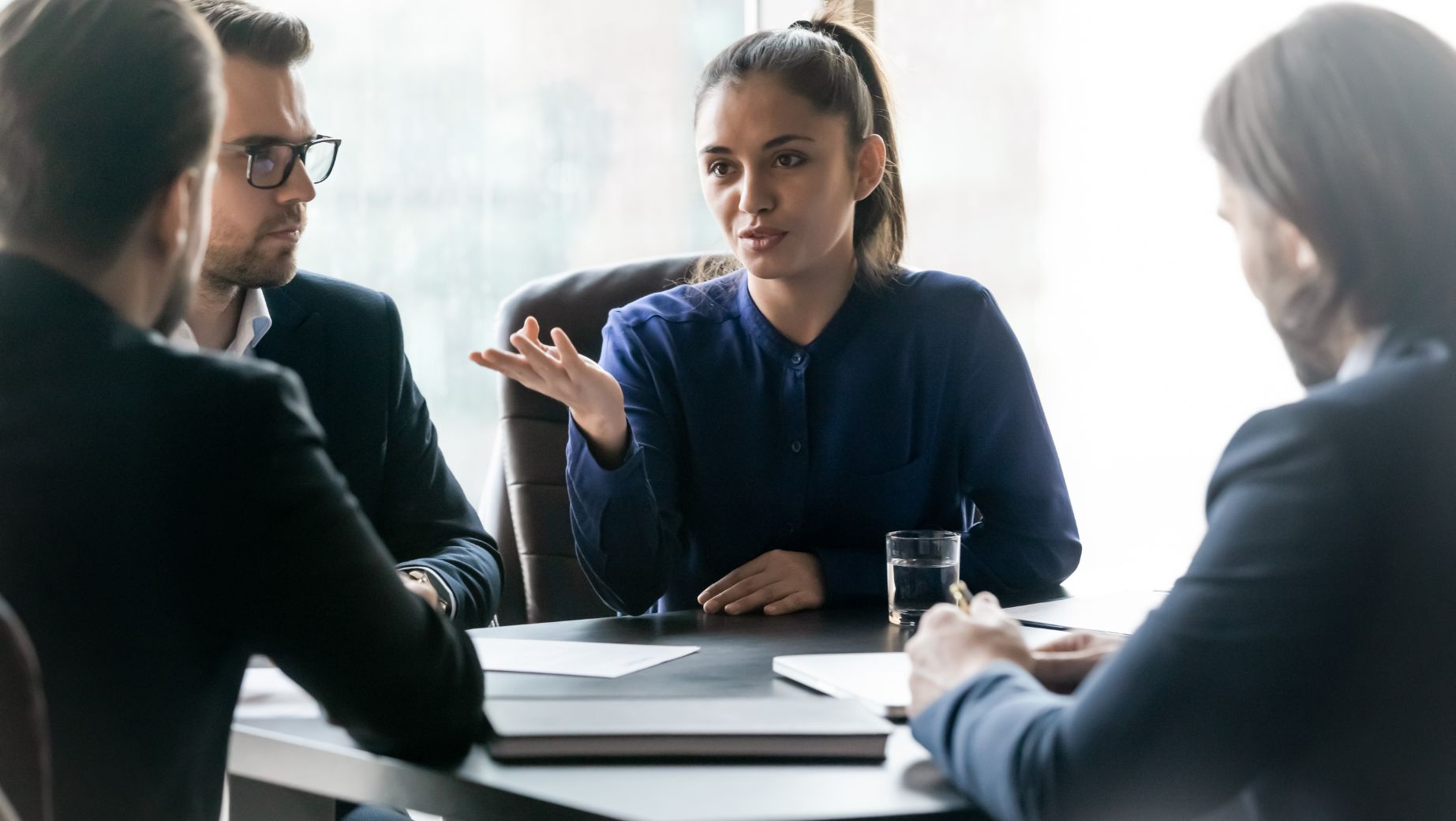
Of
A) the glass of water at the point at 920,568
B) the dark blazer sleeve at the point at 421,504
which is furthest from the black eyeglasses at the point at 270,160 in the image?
the glass of water at the point at 920,568

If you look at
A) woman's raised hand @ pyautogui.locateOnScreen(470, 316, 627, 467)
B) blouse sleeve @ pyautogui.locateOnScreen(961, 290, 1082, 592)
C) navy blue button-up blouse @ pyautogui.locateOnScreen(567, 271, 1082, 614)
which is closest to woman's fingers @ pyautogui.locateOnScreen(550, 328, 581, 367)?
woman's raised hand @ pyautogui.locateOnScreen(470, 316, 627, 467)

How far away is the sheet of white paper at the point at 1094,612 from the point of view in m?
1.48

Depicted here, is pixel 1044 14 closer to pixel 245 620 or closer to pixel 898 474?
pixel 898 474

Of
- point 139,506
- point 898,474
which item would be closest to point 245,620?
point 139,506

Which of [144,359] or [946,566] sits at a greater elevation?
[144,359]

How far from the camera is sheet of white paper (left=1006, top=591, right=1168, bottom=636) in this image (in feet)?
4.87

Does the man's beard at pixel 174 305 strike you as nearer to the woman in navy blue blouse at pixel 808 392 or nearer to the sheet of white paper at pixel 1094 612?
the woman in navy blue blouse at pixel 808 392

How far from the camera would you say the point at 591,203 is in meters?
3.22

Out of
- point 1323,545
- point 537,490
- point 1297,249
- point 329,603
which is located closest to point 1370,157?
point 1297,249

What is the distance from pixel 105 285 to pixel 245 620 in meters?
0.24

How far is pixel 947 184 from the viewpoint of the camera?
3477mm

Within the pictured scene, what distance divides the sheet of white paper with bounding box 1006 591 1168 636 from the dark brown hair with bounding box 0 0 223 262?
1.02 meters

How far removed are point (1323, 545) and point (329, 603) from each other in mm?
627

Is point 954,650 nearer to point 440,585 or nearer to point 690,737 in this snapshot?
point 690,737
